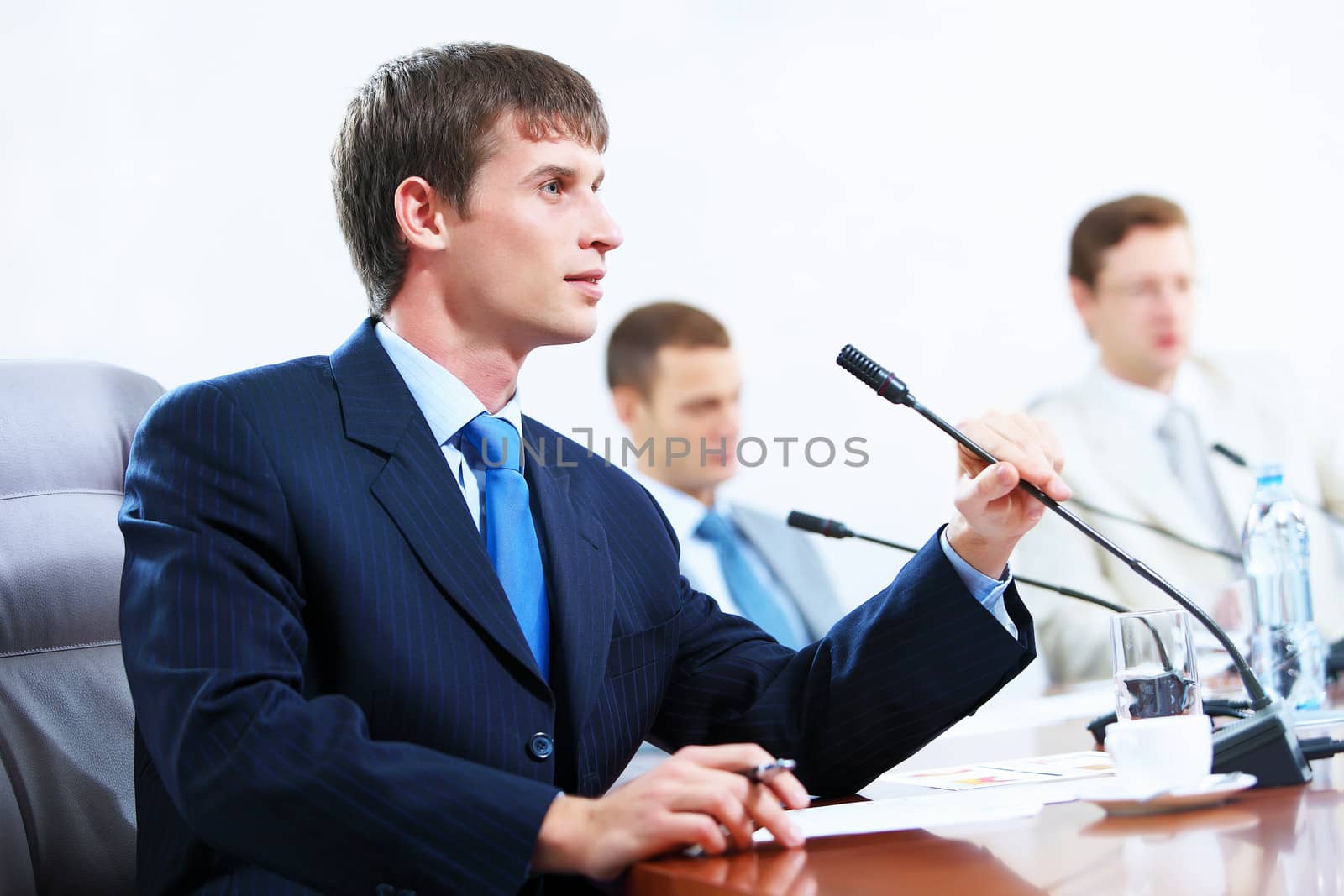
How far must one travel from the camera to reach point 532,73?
1460 mm

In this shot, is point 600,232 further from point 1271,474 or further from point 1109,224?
point 1109,224

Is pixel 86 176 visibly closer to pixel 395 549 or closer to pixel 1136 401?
pixel 395 549

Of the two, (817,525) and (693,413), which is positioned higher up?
(693,413)

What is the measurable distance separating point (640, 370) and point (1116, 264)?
1.71m

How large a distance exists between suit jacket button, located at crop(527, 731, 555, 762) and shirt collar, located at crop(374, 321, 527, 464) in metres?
0.33

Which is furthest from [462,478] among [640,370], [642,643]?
[640,370]

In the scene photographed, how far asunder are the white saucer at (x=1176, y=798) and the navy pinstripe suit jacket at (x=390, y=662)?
25cm

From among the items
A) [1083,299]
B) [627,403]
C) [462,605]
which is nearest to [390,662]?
[462,605]

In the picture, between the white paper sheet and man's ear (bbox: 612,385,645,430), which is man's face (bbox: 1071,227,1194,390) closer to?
man's ear (bbox: 612,385,645,430)

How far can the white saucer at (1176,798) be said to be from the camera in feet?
2.91

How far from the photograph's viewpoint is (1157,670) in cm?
104

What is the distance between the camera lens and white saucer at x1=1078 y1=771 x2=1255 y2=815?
89 cm

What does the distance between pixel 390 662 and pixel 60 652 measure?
17.0 inches

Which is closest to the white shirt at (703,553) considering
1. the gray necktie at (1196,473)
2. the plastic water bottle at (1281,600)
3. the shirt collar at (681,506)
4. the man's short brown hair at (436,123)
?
the shirt collar at (681,506)
